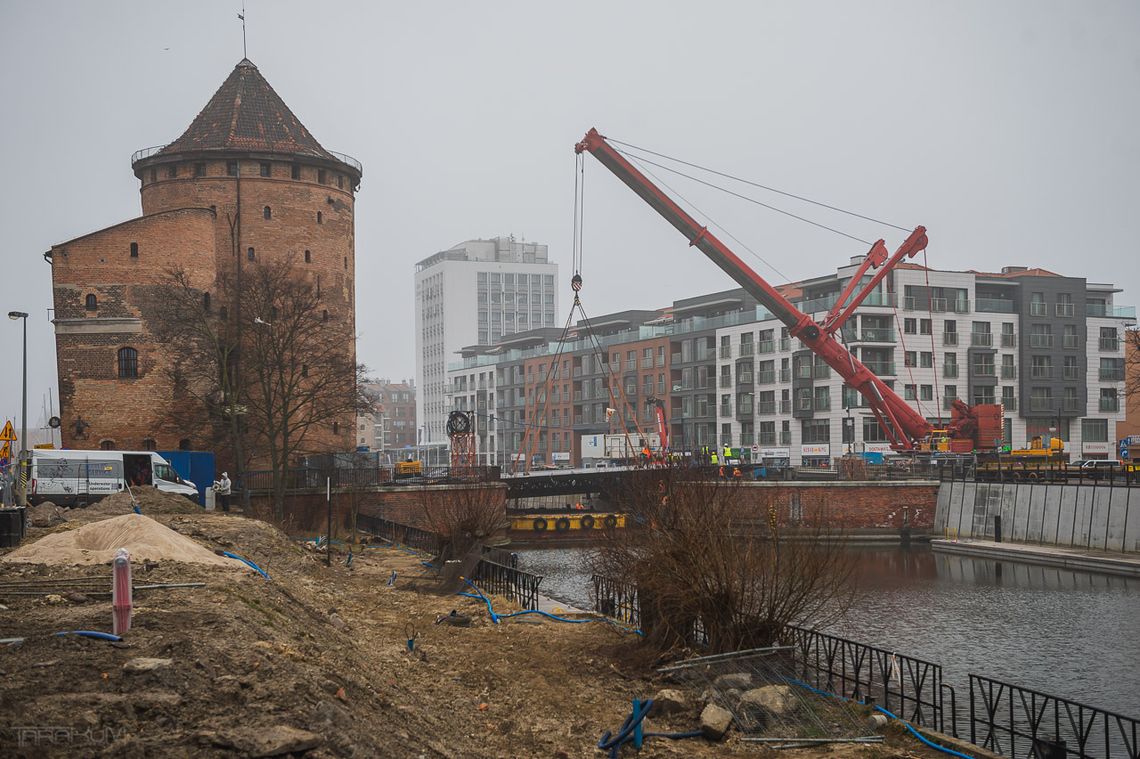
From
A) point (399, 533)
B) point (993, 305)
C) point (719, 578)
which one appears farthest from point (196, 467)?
point (993, 305)

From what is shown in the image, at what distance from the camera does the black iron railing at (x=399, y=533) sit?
40.7 metres

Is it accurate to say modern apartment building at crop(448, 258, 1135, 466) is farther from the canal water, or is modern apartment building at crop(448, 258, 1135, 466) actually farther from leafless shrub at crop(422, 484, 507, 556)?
leafless shrub at crop(422, 484, 507, 556)

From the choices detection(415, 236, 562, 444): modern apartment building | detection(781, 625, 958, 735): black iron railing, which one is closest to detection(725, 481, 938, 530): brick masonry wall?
detection(781, 625, 958, 735): black iron railing

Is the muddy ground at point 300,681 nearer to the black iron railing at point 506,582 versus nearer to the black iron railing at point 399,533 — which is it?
the black iron railing at point 506,582

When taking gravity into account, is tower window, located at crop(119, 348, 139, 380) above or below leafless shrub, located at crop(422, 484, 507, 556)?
above

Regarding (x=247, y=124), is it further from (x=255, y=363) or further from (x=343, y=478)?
(x=343, y=478)

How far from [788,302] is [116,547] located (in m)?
40.5

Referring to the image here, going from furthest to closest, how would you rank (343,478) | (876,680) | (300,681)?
1. (343,478)
2. (876,680)
3. (300,681)

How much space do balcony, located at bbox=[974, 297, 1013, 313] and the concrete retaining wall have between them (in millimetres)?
27229

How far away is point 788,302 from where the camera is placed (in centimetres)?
5547

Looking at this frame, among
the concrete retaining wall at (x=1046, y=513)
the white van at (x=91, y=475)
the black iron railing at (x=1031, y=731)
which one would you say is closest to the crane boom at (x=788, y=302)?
the concrete retaining wall at (x=1046, y=513)

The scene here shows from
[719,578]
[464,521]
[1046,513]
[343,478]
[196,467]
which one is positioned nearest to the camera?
[719,578]

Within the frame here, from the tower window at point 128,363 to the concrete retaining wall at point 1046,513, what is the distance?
1538 inches

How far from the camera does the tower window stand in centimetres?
5325
